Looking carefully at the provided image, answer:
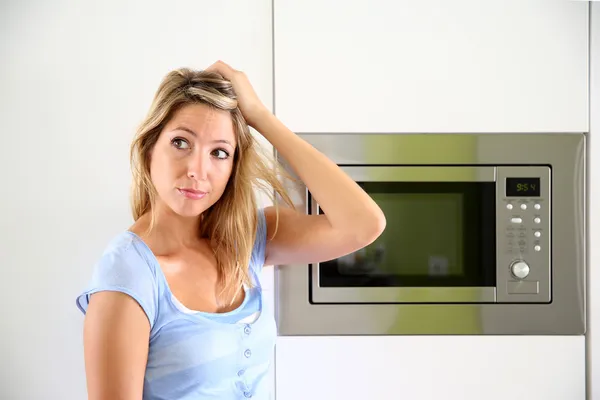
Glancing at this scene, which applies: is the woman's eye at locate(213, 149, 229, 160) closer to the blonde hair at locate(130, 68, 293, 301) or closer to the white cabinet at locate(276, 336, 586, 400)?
the blonde hair at locate(130, 68, 293, 301)

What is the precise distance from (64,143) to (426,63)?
2.66 feet

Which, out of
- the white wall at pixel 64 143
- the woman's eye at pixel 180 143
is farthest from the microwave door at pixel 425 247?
the white wall at pixel 64 143

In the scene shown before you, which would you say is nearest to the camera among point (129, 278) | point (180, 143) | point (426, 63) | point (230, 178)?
point (129, 278)

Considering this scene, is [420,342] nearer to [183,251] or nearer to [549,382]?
[549,382]

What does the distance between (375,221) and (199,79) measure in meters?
0.44

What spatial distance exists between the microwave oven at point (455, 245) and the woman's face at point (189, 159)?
0.28m

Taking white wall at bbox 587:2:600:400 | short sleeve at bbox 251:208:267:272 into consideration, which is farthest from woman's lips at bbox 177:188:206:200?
white wall at bbox 587:2:600:400

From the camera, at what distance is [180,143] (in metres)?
1.05

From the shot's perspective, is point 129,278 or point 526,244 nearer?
point 129,278

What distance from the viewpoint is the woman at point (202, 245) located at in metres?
0.93

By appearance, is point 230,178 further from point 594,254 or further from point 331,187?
point 594,254

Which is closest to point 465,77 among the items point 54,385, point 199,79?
point 199,79

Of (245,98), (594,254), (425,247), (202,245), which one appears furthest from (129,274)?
(594,254)

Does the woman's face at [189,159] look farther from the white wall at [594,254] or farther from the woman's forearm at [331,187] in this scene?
the white wall at [594,254]
